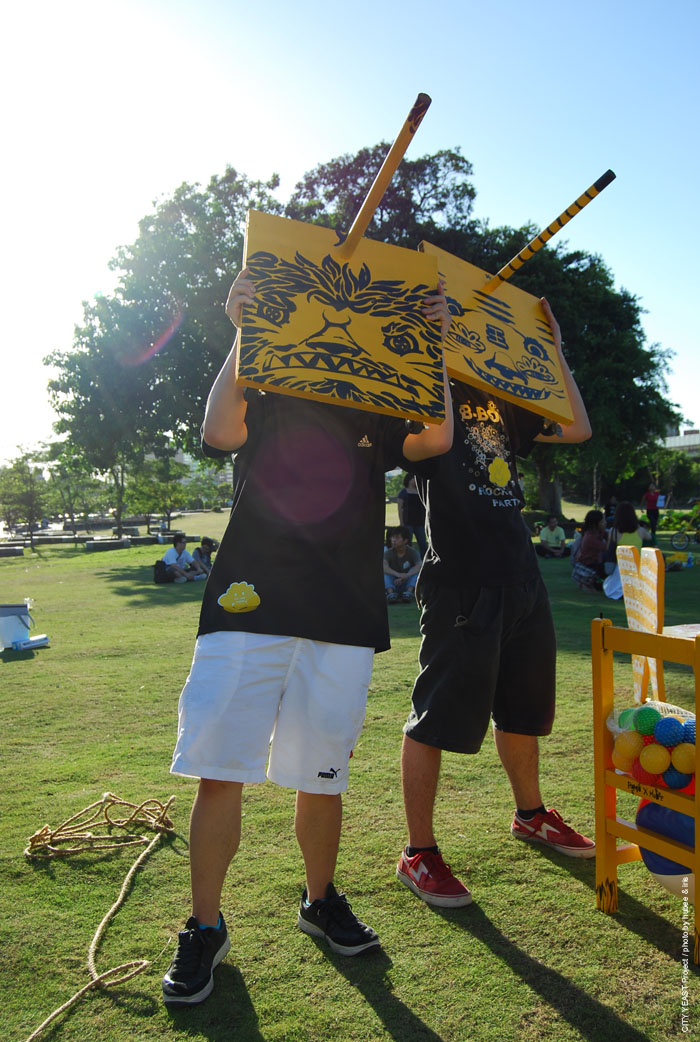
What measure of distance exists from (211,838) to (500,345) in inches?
81.5

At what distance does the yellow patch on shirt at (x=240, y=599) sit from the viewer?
7.30 feet

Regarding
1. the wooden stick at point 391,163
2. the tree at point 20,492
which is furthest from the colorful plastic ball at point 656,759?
the tree at point 20,492

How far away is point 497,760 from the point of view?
13.3ft

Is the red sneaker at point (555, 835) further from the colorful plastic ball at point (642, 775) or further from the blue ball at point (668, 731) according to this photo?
the blue ball at point (668, 731)

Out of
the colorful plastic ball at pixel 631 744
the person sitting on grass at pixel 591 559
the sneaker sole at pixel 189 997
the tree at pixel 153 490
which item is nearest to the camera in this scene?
the sneaker sole at pixel 189 997

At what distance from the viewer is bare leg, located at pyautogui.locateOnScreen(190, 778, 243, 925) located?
2219 millimetres

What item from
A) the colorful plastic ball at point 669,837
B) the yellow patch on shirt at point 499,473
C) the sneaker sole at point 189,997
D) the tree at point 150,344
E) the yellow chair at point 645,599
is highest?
the tree at point 150,344

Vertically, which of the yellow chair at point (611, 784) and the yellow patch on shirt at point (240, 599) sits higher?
the yellow patch on shirt at point (240, 599)

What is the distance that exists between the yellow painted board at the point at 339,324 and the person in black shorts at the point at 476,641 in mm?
361

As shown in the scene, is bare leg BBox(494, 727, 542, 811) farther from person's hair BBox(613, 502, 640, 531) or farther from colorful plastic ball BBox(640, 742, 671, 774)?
person's hair BBox(613, 502, 640, 531)

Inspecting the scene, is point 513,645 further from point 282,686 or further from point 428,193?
point 428,193

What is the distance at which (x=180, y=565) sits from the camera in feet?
50.1

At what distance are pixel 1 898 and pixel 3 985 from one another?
57cm

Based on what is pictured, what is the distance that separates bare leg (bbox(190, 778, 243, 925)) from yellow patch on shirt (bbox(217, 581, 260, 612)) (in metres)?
0.51
